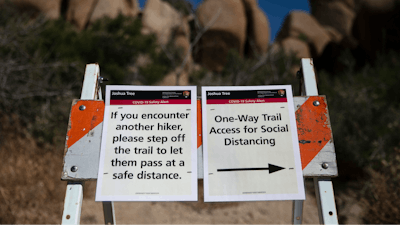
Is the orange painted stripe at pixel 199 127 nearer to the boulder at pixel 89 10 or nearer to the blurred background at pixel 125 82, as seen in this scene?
the blurred background at pixel 125 82

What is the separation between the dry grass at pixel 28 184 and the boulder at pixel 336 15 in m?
21.0

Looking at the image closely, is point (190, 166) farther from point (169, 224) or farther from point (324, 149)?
point (169, 224)

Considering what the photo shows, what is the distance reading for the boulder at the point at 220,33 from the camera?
14.9 m

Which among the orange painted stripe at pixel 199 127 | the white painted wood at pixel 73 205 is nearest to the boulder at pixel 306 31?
the orange painted stripe at pixel 199 127

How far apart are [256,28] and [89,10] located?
9.82m

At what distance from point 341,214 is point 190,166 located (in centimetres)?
359

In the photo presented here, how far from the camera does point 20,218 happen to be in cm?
271

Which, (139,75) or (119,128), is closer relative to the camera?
(119,128)

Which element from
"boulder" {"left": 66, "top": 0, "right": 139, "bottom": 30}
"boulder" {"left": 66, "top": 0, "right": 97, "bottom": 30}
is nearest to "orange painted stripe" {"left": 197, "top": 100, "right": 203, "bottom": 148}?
"boulder" {"left": 66, "top": 0, "right": 139, "bottom": 30}

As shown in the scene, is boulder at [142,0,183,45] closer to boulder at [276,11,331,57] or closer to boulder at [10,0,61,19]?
boulder at [10,0,61,19]

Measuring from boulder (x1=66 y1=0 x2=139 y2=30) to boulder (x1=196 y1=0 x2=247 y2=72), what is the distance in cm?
465

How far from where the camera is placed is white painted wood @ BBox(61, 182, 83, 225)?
117cm

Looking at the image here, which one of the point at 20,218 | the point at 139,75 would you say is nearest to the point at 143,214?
the point at 20,218

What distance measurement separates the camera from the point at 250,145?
1.31 m
